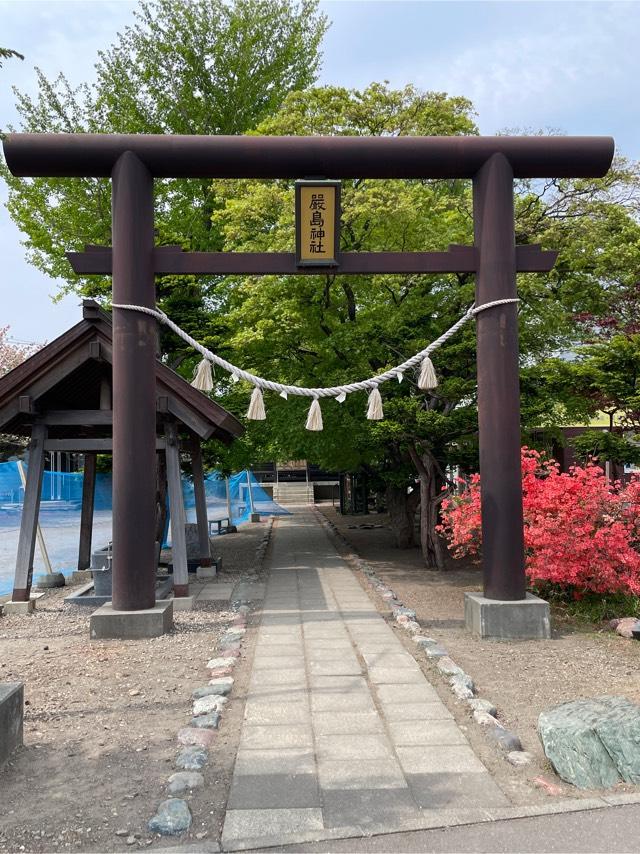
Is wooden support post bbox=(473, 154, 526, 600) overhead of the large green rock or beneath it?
overhead

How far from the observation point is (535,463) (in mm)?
9516

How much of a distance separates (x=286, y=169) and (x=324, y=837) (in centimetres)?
675

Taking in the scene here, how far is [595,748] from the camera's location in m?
3.97

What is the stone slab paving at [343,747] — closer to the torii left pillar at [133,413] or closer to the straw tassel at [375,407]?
the torii left pillar at [133,413]

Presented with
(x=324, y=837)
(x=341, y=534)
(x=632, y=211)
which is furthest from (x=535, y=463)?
(x=341, y=534)

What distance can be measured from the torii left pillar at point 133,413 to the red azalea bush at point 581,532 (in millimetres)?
4356

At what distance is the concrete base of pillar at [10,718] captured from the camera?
4.25 meters

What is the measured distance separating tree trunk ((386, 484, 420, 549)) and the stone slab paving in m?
9.17

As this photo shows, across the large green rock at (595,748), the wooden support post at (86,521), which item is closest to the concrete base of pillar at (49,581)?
the wooden support post at (86,521)

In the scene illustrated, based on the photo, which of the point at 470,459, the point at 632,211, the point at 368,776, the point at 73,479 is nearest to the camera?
the point at 368,776

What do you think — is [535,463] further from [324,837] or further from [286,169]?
[324,837]

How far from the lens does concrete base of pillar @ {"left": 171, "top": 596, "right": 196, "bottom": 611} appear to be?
9414mm

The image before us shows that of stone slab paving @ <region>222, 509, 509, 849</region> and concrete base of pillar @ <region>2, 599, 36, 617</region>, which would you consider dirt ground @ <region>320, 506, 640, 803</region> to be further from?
concrete base of pillar @ <region>2, 599, 36, 617</region>

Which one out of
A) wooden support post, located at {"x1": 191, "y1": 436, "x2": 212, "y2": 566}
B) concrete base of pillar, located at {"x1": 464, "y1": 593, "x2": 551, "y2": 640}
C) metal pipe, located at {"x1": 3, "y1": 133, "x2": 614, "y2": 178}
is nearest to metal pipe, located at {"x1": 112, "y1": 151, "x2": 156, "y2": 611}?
metal pipe, located at {"x1": 3, "y1": 133, "x2": 614, "y2": 178}
